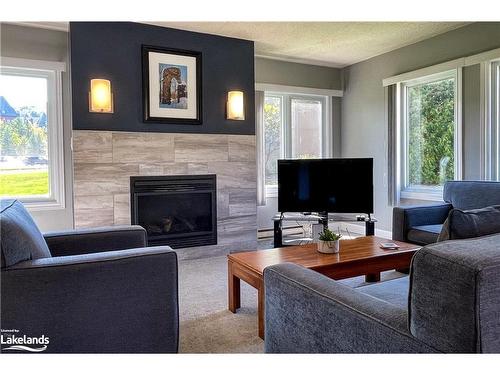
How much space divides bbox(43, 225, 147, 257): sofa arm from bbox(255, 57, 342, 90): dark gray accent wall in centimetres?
329

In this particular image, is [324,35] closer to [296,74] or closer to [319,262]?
[296,74]

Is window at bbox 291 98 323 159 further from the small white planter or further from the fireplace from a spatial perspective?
the small white planter

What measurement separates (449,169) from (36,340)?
14.4ft

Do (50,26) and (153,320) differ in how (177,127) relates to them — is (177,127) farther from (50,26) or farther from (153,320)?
(153,320)

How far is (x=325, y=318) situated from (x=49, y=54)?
13.5ft

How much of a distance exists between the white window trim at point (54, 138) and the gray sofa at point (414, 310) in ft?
11.3

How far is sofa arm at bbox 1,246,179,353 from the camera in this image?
1552 mm

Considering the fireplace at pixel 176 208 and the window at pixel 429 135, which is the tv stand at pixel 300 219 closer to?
the fireplace at pixel 176 208

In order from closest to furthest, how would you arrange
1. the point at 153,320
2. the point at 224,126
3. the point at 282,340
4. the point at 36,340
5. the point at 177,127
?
1. the point at 282,340
2. the point at 36,340
3. the point at 153,320
4. the point at 177,127
5. the point at 224,126

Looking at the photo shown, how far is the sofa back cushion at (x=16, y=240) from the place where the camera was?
Answer: 1542mm

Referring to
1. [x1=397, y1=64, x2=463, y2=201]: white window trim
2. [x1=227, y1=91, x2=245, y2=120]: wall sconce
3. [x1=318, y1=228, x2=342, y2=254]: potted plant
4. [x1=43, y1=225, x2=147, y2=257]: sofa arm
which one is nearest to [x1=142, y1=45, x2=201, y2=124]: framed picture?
[x1=227, y1=91, x2=245, y2=120]: wall sconce

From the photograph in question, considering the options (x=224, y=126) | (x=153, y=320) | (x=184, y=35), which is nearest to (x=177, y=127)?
(x=224, y=126)

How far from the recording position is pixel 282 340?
4.79 feet

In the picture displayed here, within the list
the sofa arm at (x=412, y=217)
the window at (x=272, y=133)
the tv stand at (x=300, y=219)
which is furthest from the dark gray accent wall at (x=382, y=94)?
the tv stand at (x=300, y=219)
